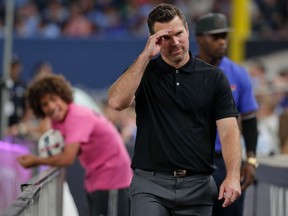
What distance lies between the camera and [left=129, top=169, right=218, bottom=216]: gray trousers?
22.6 ft

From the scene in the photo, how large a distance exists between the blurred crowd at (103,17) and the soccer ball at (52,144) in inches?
457

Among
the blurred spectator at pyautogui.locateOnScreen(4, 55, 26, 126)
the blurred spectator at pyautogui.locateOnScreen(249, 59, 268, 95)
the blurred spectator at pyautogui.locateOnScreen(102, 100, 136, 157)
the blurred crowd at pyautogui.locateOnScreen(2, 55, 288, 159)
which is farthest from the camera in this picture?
the blurred spectator at pyautogui.locateOnScreen(249, 59, 268, 95)

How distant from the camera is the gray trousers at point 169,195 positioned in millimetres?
6883

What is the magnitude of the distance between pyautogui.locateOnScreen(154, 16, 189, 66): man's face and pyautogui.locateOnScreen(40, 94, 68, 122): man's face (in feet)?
9.62

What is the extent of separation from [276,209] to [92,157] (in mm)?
1855

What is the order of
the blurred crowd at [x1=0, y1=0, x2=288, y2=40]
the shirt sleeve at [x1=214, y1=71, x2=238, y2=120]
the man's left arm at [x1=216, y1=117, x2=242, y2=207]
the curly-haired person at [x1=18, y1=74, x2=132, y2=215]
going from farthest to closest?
the blurred crowd at [x1=0, y1=0, x2=288, y2=40]
the curly-haired person at [x1=18, y1=74, x2=132, y2=215]
the shirt sleeve at [x1=214, y1=71, x2=238, y2=120]
the man's left arm at [x1=216, y1=117, x2=242, y2=207]

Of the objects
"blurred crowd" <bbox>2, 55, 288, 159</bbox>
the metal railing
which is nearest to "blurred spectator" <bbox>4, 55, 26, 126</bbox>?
"blurred crowd" <bbox>2, 55, 288, 159</bbox>

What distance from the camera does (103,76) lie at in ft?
67.8

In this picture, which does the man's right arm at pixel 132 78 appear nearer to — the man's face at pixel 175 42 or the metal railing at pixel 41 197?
the man's face at pixel 175 42

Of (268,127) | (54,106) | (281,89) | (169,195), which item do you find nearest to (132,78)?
(169,195)

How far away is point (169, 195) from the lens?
6.89 m

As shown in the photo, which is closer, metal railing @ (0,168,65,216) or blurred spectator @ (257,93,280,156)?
metal railing @ (0,168,65,216)

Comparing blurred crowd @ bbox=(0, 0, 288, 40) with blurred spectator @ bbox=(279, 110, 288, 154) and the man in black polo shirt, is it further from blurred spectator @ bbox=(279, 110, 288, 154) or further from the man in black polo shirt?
the man in black polo shirt

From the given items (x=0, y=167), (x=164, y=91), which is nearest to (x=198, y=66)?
(x=164, y=91)
